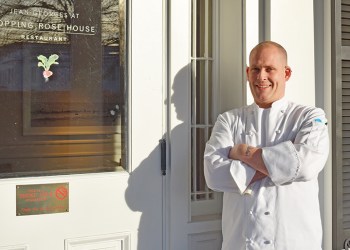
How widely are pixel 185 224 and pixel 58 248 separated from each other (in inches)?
27.1

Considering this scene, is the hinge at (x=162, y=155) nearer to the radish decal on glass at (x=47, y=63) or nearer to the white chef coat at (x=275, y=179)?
the white chef coat at (x=275, y=179)

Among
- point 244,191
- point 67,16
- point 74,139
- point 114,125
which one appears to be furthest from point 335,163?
point 67,16

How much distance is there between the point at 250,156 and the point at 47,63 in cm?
111

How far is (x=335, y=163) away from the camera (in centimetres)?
260

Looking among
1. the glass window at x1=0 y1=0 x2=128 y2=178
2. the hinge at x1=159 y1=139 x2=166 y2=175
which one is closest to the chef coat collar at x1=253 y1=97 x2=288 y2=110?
the hinge at x1=159 y1=139 x2=166 y2=175

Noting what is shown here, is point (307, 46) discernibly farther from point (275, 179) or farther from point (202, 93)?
point (275, 179)

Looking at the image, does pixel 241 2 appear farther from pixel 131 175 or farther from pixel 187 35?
pixel 131 175

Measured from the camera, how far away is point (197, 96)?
252 centimetres

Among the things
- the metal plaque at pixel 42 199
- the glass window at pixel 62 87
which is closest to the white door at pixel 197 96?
the glass window at pixel 62 87

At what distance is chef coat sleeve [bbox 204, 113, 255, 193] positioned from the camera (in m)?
1.93

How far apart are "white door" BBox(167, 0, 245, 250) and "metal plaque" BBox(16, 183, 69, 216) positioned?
0.57m

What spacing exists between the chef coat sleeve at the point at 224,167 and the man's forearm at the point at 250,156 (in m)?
0.02

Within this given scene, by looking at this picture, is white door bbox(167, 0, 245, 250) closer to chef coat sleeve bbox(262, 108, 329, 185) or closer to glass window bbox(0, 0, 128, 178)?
glass window bbox(0, 0, 128, 178)

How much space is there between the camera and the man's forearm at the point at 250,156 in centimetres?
190
